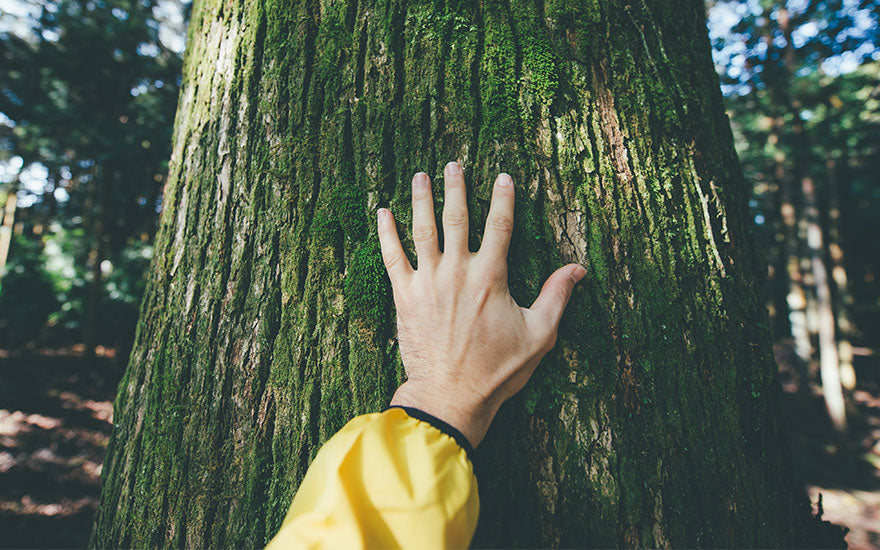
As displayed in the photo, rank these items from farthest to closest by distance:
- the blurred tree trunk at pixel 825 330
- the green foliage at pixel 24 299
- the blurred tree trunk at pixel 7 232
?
the blurred tree trunk at pixel 7 232
the green foliage at pixel 24 299
the blurred tree trunk at pixel 825 330

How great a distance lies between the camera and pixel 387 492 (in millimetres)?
934

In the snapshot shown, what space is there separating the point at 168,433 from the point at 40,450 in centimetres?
839

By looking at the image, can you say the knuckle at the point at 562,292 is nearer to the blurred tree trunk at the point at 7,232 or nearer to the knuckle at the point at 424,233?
the knuckle at the point at 424,233

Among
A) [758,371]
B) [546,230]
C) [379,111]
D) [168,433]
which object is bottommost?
[168,433]

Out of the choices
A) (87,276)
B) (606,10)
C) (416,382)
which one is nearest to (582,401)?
(416,382)

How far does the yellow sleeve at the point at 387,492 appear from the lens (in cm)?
89

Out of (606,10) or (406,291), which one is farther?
(606,10)

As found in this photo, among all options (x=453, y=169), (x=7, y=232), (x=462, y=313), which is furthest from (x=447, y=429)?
(x=7, y=232)

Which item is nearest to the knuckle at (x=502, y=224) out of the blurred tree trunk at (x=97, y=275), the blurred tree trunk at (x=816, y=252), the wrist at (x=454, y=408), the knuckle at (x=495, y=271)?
the knuckle at (x=495, y=271)

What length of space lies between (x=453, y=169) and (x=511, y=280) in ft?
1.28

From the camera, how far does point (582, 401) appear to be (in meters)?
1.17

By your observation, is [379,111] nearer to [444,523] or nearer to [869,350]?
[444,523]

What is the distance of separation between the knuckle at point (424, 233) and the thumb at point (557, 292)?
0.38m

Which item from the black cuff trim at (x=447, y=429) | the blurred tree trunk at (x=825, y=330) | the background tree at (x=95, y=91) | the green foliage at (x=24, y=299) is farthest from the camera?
the green foliage at (x=24, y=299)
